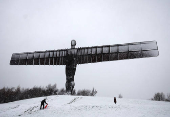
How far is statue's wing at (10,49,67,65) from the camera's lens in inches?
715

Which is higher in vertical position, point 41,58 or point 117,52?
point 117,52

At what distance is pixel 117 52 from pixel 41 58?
9.82 m

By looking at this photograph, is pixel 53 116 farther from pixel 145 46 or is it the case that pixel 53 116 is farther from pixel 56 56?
pixel 145 46

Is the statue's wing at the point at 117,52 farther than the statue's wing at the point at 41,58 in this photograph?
No

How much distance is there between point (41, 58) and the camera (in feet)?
62.3

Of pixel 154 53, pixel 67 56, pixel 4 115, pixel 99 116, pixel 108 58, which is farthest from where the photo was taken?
pixel 67 56

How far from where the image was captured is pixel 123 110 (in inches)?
521

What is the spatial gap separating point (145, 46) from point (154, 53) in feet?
3.92

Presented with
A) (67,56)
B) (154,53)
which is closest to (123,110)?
(154,53)

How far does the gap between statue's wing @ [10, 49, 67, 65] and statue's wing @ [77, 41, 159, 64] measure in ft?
7.74

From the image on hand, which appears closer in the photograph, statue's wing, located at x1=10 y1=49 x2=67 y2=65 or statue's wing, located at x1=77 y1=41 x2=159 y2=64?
statue's wing, located at x1=77 y1=41 x2=159 y2=64

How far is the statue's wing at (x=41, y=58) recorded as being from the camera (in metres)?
18.2

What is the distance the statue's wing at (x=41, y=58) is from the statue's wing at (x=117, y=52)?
92.8 inches

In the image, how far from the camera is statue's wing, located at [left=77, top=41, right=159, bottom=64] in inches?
616
